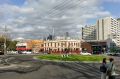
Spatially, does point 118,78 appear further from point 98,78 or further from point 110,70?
point 110,70

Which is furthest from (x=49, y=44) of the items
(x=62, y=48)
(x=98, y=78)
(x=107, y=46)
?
(x=98, y=78)

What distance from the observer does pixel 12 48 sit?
6855 inches

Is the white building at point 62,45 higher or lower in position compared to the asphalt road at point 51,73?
higher

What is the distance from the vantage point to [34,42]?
614 ft

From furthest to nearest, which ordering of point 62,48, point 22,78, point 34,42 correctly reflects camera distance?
point 34,42 < point 62,48 < point 22,78

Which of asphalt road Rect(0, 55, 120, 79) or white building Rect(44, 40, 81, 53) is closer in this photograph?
asphalt road Rect(0, 55, 120, 79)

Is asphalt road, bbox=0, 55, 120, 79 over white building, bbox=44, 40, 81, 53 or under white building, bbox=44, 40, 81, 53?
under

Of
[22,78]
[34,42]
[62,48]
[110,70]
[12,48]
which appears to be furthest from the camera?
[34,42]

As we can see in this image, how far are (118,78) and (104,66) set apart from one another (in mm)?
5068

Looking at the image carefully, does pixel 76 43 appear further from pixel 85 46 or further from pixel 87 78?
pixel 87 78

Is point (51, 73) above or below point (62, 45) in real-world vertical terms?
below

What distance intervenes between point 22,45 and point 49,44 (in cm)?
2765

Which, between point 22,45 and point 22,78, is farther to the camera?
point 22,45

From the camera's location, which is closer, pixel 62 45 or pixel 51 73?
pixel 51 73
